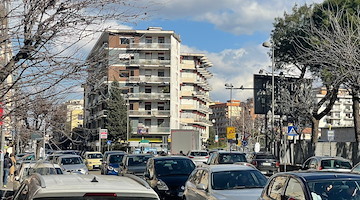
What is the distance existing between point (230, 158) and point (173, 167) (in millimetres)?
9739

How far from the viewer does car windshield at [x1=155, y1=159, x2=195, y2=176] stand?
776 inches

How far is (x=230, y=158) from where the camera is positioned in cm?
2944

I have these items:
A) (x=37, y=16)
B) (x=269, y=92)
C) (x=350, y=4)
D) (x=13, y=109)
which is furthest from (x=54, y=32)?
(x=269, y=92)

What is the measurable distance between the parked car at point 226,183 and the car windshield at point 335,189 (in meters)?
2.95

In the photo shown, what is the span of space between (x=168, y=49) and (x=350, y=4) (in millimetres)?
58451

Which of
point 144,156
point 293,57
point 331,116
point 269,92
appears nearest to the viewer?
point 144,156

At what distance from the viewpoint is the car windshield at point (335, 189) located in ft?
30.0

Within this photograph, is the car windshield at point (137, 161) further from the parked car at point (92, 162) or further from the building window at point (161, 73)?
the building window at point (161, 73)

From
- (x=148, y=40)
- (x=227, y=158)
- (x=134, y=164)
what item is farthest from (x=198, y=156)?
(x=148, y=40)

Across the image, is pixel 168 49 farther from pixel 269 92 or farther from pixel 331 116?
pixel 331 116

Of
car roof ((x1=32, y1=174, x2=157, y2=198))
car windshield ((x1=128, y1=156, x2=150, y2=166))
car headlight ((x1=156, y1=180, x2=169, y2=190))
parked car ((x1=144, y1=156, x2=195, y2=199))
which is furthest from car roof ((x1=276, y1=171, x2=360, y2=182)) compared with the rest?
car windshield ((x1=128, y1=156, x2=150, y2=166))

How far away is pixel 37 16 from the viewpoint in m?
8.55

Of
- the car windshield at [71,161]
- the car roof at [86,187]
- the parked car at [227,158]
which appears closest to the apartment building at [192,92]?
the car windshield at [71,161]

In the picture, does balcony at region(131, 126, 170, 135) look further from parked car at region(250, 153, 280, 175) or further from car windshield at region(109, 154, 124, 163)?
car windshield at region(109, 154, 124, 163)
